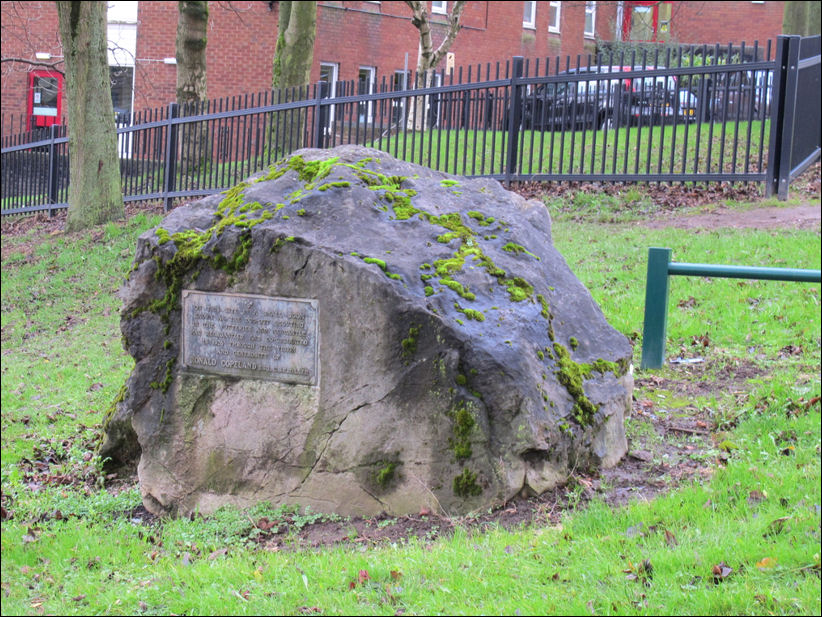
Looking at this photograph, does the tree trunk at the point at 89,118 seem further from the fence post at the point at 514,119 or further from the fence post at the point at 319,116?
the fence post at the point at 514,119

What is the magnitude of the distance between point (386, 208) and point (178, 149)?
1139 cm

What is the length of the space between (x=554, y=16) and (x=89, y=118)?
26249 millimetres

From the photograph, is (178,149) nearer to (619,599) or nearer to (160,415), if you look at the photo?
(160,415)

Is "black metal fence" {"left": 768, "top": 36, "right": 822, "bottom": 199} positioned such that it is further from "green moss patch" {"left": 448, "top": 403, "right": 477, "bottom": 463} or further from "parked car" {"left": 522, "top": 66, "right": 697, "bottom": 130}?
"green moss patch" {"left": 448, "top": 403, "right": 477, "bottom": 463}

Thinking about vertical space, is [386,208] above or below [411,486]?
above

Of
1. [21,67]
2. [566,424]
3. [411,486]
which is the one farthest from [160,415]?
[21,67]

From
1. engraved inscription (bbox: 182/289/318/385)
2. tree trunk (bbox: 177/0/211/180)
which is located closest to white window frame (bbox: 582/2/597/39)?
tree trunk (bbox: 177/0/211/180)

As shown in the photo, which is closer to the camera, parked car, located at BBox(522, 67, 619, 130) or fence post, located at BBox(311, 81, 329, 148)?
parked car, located at BBox(522, 67, 619, 130)

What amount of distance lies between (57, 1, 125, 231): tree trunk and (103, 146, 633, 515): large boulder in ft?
30.2

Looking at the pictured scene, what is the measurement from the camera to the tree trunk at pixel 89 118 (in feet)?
45.3

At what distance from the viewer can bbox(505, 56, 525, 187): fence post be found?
12922 mm

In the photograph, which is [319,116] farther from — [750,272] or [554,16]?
[554,16]

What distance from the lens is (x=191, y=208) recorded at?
585cm

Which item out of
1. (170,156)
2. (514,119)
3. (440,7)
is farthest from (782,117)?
(440,7)
